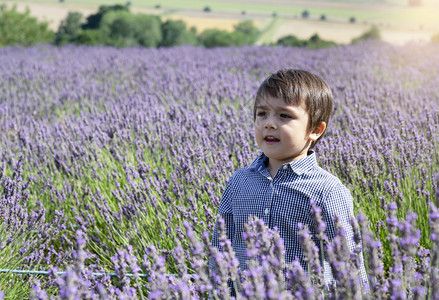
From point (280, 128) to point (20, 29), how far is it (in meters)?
14.8

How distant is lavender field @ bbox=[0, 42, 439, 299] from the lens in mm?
1258

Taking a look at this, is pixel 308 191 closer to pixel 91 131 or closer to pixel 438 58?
pixel 91 131

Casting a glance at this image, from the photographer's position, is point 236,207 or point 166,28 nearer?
point 236,207

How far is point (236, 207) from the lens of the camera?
6.43ft

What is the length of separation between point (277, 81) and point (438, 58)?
728 centimetres

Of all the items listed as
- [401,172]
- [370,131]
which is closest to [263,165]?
[401,172]

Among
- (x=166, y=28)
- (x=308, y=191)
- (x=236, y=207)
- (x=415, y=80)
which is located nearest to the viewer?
(x=308, y=191)

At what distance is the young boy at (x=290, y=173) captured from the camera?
1.80 metres

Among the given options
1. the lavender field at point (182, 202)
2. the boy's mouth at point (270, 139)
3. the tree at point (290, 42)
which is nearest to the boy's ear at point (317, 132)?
the boy's mouth at point (270, 139)

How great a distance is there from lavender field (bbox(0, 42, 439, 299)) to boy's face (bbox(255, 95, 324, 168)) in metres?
0.36

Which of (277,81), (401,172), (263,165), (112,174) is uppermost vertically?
(277,81)

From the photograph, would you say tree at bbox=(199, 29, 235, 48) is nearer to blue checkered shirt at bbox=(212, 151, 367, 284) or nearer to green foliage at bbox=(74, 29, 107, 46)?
green foliage at bbox=(74, 29, 107, 46)

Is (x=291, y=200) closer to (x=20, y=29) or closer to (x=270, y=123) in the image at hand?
(x=270, y=123)

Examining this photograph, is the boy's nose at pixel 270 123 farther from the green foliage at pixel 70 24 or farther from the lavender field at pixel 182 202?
the green foliage at pixel 70 24
